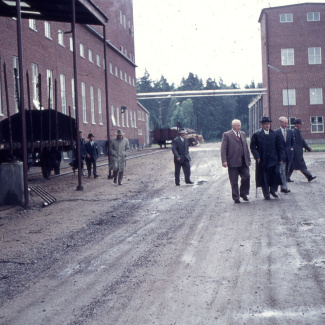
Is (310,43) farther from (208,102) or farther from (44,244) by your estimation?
(208,102)

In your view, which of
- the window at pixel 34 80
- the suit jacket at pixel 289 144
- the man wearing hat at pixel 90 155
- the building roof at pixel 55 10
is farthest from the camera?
the window at pixel 34 80

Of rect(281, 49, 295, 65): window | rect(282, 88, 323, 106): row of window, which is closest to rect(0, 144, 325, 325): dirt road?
rect(282, 88, 323, 106): row of window

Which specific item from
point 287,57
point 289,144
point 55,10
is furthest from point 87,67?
point 289,144

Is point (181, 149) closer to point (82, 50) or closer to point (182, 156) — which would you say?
point (182, 156)

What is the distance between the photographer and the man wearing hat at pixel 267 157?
40.0 feet

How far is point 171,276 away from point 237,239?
7.05 feet

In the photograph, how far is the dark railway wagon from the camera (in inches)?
595

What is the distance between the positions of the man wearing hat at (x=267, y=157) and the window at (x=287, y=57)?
46717mm

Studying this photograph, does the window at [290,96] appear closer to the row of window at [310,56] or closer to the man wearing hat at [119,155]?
the row of window at [310,56]

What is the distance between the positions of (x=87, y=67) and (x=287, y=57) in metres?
25.7

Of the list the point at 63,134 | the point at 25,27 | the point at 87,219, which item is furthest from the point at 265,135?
the point at 25,27

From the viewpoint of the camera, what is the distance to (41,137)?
1661 cm

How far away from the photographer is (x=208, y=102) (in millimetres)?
119125

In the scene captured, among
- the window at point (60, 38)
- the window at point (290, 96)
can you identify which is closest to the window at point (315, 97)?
the window at point (290, 96)
